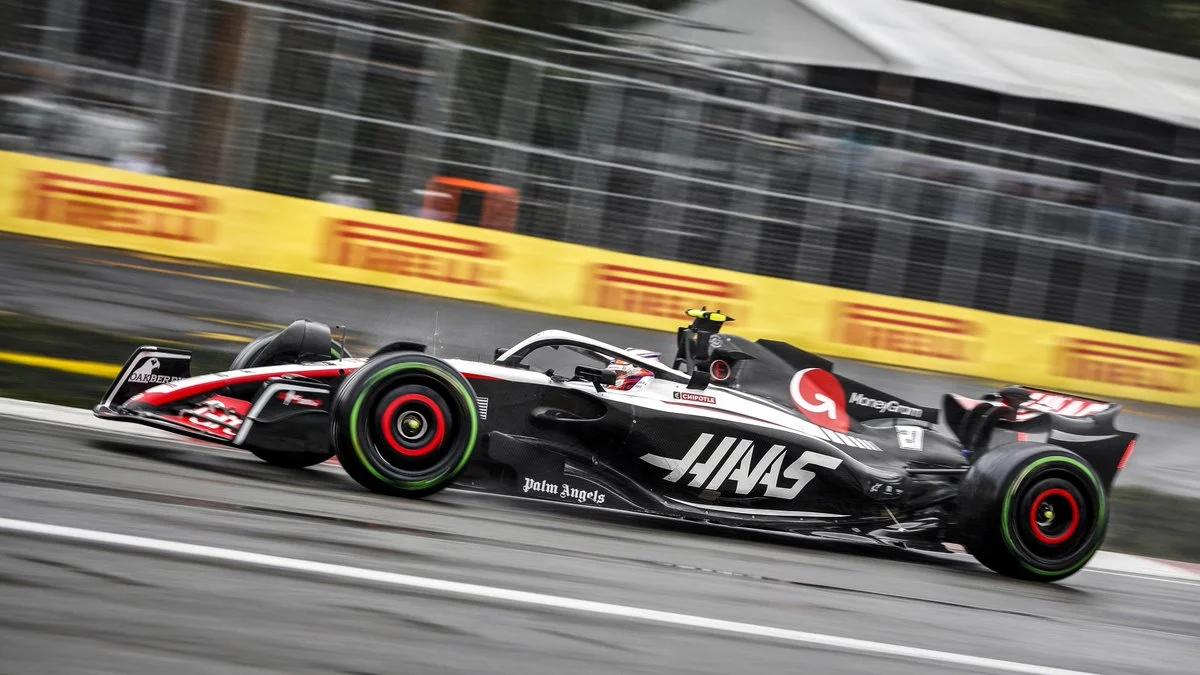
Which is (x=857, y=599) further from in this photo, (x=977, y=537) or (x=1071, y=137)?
(x=1071, y=137)

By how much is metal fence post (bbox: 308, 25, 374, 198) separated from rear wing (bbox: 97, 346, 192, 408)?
498 centimetres

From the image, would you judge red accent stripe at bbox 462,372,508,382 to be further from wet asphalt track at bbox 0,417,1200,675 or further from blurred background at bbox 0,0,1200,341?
blurred background at bbox 0,0,1200,341

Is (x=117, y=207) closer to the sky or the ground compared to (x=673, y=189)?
closer to the ground

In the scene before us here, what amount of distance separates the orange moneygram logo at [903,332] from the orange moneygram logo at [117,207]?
18.4 feet

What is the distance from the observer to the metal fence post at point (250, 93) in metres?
10.9

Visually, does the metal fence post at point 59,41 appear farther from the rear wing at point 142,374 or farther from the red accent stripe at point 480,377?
the red accent stripe at point 480,377

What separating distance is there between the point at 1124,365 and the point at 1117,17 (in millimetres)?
10656

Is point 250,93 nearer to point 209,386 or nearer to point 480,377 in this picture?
point 209,386

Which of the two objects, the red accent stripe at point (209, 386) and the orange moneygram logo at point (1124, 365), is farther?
the orange moneygram logo at point (1124, 365)

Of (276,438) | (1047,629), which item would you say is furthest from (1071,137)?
(276,438)

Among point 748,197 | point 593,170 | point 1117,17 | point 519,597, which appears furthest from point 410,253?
point 1117,17

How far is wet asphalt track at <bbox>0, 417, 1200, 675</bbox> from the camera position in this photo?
362 centimetres

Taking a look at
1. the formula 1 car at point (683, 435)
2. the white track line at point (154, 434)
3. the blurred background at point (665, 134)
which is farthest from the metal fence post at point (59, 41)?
the formula 1 car at point (683, 435)

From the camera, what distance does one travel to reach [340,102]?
11125 millimetres
